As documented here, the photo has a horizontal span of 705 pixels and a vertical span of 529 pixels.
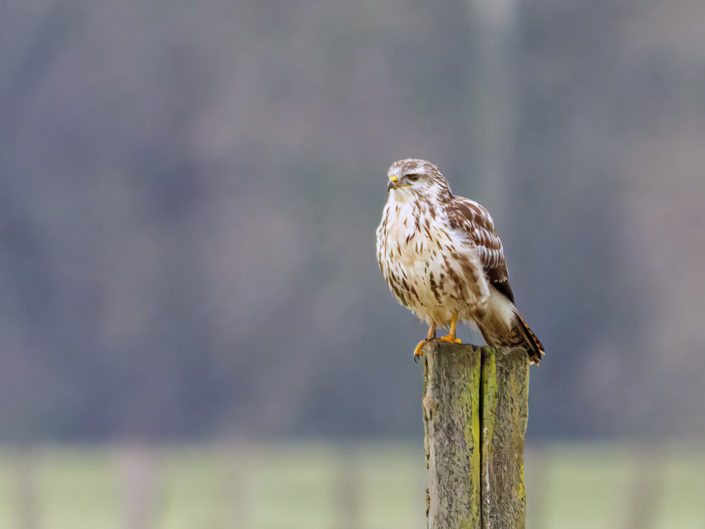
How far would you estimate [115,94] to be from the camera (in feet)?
55.6

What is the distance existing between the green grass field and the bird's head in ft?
24.1

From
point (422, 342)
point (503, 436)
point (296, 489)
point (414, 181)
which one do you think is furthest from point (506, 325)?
point (296, 489)

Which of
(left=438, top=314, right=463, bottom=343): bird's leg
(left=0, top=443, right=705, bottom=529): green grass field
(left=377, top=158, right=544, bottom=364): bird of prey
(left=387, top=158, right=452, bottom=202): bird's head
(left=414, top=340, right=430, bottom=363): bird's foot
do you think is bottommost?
(left=0, top=443, right=705, bottom=529): green grass field

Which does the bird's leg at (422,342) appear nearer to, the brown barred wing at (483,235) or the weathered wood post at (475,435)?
the brown barred wing at (483,235)

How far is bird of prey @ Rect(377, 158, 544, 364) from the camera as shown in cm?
397

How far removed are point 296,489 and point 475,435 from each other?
34.6 feet

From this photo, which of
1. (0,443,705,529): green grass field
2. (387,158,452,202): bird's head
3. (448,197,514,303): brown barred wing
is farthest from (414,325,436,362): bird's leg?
(0,443,705,529): green grass field

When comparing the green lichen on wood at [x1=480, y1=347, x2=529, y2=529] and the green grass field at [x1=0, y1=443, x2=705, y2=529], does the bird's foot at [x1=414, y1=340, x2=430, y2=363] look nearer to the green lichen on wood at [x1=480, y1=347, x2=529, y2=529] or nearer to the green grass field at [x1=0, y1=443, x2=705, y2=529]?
the green lichen on wood at [x1=480, y1=347, x2=529, y2=529]

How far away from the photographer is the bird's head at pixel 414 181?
159 inches

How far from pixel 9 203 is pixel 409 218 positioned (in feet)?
44.7

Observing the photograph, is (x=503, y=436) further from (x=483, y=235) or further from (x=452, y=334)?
(x=483, y=235)

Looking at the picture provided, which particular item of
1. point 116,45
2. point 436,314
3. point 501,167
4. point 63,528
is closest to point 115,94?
point 116,45

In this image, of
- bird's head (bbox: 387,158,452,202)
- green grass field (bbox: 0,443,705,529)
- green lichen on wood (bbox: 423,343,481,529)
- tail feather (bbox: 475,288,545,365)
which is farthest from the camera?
green grass field (bbox: 0,443,705,529)

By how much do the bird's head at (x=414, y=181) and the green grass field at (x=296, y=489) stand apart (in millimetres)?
7343
